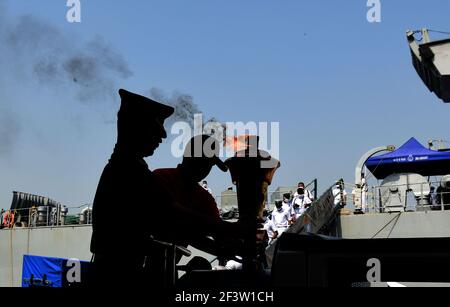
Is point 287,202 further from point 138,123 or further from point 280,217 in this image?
point 138,123

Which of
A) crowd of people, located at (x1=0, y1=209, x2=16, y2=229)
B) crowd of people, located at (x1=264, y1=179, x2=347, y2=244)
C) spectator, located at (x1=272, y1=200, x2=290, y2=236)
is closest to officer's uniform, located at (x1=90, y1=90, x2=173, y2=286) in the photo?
crowd of people, located at (x1=264, y1=179, x2=347, y2=244)

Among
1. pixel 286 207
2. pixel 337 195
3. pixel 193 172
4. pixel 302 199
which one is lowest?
pixel 286 207

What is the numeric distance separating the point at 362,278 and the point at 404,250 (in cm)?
18

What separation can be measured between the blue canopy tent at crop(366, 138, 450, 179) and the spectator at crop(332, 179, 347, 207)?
1.25 metres

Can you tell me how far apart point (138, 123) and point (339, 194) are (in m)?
14.6

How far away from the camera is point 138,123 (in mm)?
2816

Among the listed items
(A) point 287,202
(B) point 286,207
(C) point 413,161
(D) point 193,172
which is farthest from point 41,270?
(D) point 193,172

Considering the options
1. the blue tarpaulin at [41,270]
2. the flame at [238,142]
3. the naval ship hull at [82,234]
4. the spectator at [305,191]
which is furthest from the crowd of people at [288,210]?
the flame at [238,142]

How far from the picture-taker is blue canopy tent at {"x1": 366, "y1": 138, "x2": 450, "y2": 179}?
1728cm

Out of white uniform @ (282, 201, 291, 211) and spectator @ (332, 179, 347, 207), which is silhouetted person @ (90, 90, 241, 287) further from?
spectator @ (332, 179, 347, 207)

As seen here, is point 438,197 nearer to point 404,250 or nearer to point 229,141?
point 229,141

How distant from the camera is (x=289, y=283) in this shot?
2115mm

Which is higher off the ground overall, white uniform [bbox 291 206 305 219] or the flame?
the flame
